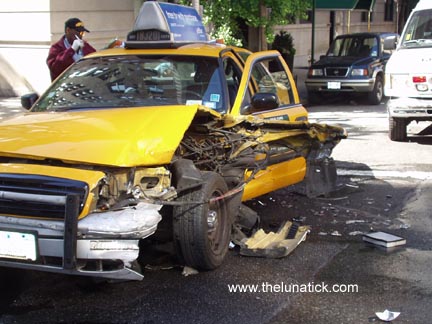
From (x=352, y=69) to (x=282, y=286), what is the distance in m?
12.3

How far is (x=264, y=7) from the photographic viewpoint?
50.5 feet

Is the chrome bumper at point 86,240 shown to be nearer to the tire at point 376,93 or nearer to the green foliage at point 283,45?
the tire at point 376,93

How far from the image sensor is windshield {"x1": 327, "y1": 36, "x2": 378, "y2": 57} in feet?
55.6

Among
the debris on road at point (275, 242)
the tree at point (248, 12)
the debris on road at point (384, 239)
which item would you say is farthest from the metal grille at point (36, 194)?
the tree at point (248, 12)

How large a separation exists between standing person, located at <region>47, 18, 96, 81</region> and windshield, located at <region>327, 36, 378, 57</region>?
10.3 m

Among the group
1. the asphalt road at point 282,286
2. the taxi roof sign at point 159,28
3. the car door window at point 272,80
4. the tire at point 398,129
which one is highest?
the taxi roof sign at point 159,28

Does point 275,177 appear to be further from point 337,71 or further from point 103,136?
point 337,71

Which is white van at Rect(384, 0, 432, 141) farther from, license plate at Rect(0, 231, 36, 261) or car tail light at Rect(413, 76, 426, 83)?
license plate at Rect(0, 231, 36, 261)

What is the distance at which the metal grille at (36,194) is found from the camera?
3.97 meters

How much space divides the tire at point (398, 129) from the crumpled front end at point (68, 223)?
7.51 m

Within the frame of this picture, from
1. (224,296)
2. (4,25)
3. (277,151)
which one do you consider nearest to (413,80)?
(277,151)

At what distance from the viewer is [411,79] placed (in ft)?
33.1

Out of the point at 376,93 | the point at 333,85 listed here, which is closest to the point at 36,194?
the point at 333,85

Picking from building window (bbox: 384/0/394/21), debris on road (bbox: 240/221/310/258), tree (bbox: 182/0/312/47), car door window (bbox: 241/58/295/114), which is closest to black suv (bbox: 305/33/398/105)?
tree (bbox: 182/0/312/47)
